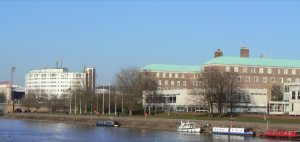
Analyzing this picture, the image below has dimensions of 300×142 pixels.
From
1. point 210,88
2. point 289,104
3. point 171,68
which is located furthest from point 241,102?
point 171,68

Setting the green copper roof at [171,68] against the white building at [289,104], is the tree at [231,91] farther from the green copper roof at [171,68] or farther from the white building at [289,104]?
the green copper roof at [171,68]

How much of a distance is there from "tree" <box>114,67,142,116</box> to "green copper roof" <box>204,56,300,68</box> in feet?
92.6

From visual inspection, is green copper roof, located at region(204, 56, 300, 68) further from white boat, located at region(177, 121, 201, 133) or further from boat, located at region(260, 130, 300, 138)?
boat, located at region(260, 130, 300, 138)

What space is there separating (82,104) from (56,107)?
1175 inches

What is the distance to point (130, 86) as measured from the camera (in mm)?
131125

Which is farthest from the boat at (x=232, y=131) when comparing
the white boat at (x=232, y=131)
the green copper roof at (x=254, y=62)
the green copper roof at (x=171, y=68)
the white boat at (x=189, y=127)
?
the green copper roof at (x=171, y=68)

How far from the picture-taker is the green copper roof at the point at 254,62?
149000mm

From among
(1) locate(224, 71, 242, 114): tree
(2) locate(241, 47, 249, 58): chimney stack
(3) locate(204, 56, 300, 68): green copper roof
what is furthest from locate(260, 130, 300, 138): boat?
(2) locate(241, 47, 249, 58): chimney stack

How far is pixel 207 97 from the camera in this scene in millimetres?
108438

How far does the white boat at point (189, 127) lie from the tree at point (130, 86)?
35.8m

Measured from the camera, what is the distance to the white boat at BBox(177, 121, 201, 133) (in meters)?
89.6

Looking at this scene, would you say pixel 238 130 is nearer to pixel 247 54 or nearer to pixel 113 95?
pixel 113 95

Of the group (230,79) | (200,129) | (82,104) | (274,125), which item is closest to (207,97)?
(230,79)

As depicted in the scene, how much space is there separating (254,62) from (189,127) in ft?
219
